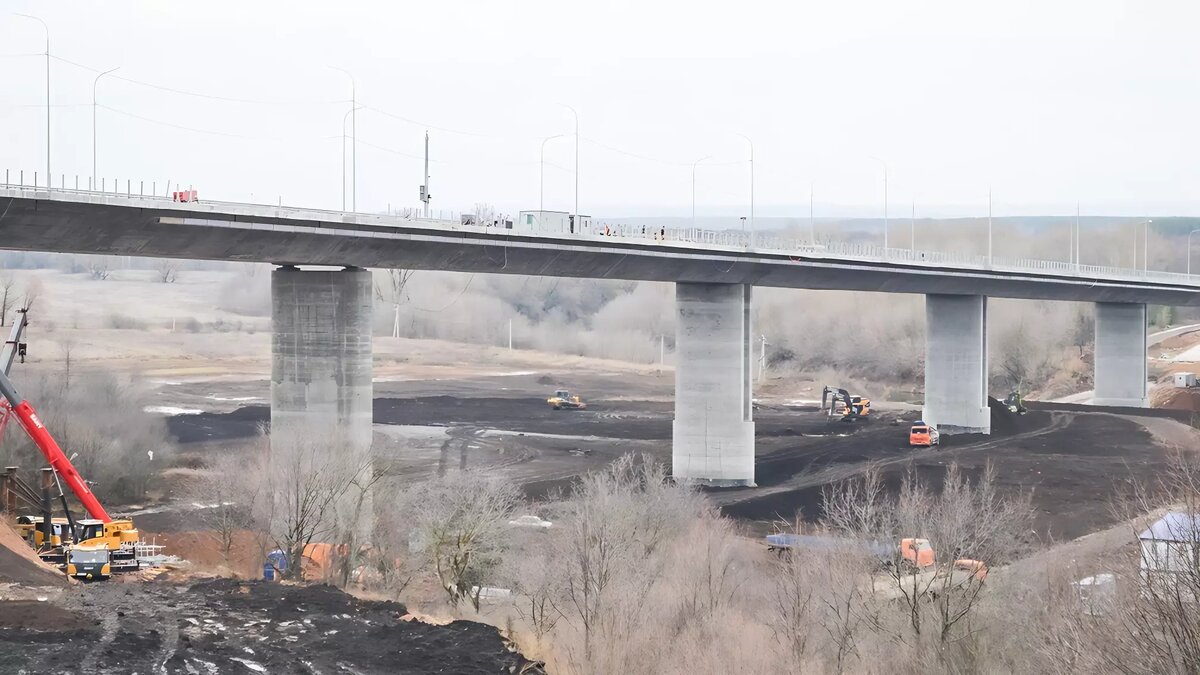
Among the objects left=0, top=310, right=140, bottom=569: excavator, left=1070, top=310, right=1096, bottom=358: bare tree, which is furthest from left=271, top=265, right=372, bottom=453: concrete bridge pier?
left=1070, top=310, right=1096, bottom=358: bare tree

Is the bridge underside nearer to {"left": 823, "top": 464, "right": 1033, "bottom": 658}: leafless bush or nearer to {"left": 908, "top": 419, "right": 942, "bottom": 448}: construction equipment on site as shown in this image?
{"left": 908, "top": 419, "right": 942, "bottom": 448}: construction equipment on site

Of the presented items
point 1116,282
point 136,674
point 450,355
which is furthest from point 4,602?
point 450,355

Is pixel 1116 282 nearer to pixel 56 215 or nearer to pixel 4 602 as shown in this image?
pixel 56 215

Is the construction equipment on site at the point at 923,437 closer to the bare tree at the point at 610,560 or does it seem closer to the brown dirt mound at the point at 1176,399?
the brown dirt mound at the point at 1176,399

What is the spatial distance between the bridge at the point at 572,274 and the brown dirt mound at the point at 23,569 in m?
11.8

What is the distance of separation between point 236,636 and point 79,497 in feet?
41.7

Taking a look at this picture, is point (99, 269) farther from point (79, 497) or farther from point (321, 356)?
point (79, 497)

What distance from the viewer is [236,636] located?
3562 centimetres

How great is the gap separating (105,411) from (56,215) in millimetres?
33286

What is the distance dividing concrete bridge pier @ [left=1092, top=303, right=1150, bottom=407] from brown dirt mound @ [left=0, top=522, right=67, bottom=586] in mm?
100880

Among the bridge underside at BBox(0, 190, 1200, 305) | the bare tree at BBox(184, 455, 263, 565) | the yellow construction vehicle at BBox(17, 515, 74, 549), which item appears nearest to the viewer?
the yellow construction vehicle at BBox(17, 515, 74, 549)

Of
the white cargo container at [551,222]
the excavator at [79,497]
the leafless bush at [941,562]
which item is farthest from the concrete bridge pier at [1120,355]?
the excavator at [79,497]

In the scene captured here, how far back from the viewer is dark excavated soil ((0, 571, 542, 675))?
107 feet

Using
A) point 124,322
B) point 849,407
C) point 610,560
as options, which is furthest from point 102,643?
point 124,322
